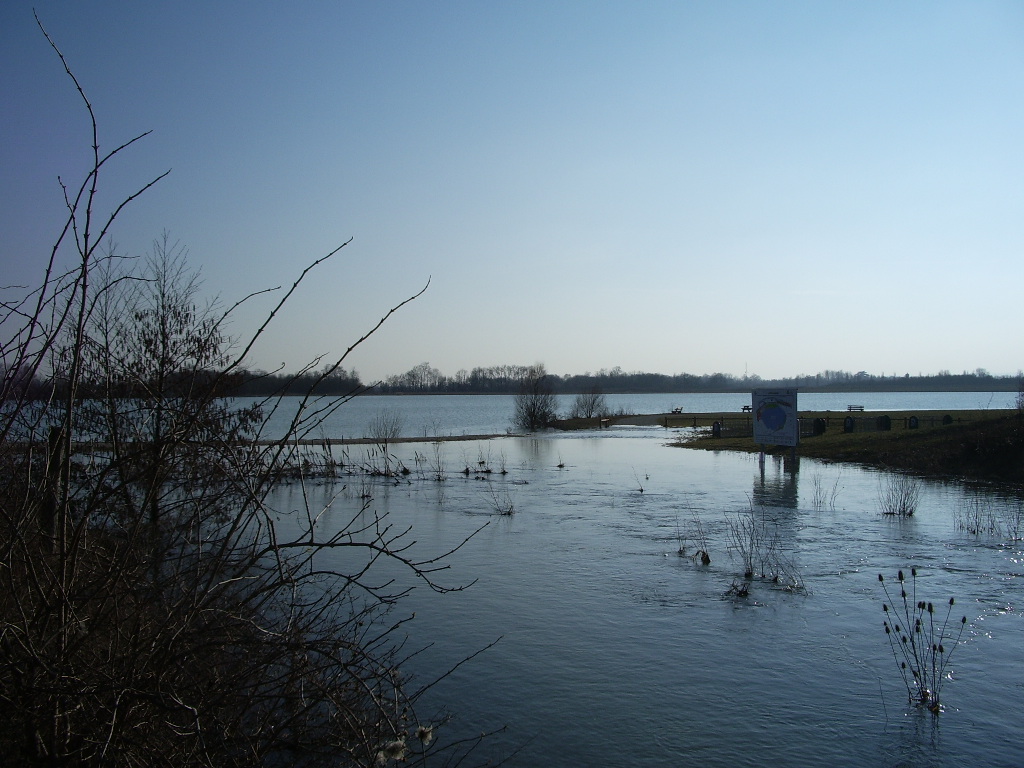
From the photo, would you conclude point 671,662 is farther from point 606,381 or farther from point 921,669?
point 606,381

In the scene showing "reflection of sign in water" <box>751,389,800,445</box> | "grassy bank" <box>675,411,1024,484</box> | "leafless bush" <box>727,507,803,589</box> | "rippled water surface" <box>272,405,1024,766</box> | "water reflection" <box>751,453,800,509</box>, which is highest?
"reflection of sign in water" <box>751,389,800,445</box>

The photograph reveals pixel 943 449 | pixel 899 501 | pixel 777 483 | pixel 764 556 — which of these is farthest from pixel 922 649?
pixel 943 449

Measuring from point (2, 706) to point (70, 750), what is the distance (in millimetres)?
336

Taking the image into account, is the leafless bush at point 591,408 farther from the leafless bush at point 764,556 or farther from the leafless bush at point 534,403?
the leafless bush at point 764,556

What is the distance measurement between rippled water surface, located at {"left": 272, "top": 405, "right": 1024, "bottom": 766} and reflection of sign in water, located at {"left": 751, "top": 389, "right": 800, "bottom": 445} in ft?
29.7

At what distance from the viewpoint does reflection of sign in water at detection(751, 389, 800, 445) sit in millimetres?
29031

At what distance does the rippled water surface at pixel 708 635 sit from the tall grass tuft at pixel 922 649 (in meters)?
0.15

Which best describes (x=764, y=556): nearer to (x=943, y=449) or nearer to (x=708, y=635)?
(x=708, y=635)

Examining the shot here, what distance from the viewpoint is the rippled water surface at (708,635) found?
686 centimetres

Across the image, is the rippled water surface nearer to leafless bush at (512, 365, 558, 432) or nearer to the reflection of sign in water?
the reflection of sign in water

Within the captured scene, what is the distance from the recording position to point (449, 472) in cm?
2973

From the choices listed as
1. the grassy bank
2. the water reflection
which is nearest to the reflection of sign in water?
the water reflection

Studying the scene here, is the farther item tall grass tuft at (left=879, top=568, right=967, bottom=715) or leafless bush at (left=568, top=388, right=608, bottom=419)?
leafless bush at (left=568, top=388, right=608, bottom=419)

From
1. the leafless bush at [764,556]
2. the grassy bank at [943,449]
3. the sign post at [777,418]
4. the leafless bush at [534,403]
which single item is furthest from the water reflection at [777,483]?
the leafless bush at [534,403]
